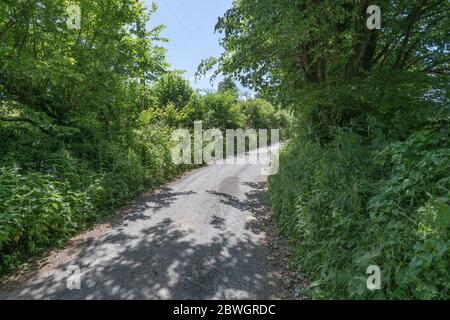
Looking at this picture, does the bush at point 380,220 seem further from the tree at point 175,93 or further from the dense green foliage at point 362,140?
the tree at point 175,93

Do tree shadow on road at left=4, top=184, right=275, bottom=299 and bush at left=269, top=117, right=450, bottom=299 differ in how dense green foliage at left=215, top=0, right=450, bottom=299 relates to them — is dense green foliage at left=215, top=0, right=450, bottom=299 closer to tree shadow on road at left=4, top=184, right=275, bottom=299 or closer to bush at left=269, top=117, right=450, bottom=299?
bush at left=269, top=117, right=450, bottom=299

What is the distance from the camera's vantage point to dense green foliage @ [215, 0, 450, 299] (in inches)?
131

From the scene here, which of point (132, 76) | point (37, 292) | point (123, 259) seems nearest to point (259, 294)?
point (123, 259)

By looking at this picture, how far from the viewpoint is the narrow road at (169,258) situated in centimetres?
423

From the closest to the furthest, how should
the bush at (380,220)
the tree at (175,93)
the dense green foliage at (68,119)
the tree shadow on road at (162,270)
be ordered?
the bush at (380,220)
the tree shadow on road at (162,270)
the dense green foliage at (68,119)
the tree at (175,93)

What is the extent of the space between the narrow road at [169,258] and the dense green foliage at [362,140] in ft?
2.73

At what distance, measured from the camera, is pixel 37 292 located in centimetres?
428

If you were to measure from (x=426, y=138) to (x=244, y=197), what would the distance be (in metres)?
5.98

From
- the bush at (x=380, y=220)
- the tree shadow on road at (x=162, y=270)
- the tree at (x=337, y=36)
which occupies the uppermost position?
the tree at (x=337, y=36)

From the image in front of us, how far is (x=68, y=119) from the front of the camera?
924cm

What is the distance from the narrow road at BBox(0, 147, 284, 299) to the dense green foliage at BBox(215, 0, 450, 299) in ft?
2.73

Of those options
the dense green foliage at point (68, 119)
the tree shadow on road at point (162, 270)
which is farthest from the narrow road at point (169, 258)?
the dense green foliage at point (68, 119)

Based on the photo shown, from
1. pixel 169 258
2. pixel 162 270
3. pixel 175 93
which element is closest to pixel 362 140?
pixel 169 258
